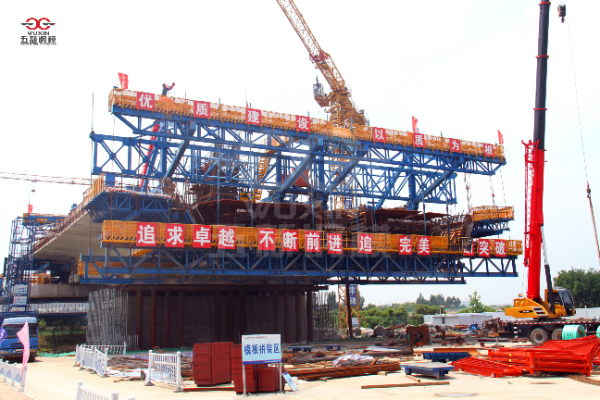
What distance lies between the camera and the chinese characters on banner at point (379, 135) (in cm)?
Result: 4062

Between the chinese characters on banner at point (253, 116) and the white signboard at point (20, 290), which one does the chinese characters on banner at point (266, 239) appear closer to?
the chinese characters on banner at point (253, 116)

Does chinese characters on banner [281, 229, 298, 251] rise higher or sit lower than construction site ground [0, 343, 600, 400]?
higher

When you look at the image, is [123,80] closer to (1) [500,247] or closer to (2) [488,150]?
(2) [488,150]

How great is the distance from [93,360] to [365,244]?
805 inches

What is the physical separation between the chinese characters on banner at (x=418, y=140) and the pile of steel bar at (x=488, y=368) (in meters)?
24.9

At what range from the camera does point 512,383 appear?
54.3ft

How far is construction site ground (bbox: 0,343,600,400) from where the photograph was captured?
47.2ft

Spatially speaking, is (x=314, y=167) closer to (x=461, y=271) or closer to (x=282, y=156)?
(x=282, y=156)

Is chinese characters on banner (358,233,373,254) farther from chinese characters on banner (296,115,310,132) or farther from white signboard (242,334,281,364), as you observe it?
white signboard (242,334,281,364)

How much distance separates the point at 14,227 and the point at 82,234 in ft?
82.7

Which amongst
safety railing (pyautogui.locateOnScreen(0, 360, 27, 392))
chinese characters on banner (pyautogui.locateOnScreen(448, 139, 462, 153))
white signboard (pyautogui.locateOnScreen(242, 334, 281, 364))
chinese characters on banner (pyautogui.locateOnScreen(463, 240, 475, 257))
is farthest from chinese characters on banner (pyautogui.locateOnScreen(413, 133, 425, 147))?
safety railing (pyautogui.locateOnScreen(0, 360, 27, 392))

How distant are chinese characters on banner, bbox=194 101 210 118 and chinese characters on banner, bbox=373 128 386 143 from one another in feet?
45.0

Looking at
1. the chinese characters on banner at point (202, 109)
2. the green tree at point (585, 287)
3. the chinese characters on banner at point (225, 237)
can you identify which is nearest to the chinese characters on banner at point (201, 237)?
the chinese characters on banner at point (225, 237)

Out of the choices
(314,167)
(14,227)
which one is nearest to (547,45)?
(314,167)
